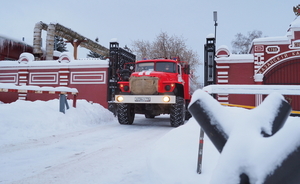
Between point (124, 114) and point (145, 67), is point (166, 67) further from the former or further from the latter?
point (124, 114)

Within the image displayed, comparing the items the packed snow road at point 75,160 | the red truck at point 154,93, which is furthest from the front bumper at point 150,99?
the packed snow road at point 75,160

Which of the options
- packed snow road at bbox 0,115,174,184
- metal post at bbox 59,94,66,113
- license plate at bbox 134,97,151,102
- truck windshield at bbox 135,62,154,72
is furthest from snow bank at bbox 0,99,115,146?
truck windshield at bbox 135,62,154,72

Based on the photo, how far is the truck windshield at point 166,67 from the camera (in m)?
8.76

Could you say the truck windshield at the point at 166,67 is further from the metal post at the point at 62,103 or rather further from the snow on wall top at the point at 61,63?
the snow on wall top at the point at 61,63

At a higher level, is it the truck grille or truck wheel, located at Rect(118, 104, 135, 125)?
the truck grille

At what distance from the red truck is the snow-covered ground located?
6.36 feet

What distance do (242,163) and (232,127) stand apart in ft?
0.64

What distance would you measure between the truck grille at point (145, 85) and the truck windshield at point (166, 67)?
102 centimetres

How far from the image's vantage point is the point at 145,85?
788 centimetres

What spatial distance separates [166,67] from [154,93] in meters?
1.44

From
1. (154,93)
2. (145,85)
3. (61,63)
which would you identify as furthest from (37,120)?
(61,63)

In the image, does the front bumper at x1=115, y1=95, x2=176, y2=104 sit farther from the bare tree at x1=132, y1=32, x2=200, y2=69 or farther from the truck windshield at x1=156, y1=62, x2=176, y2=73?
the bare tree at x1=132, y1=32, x2=200, y2=69

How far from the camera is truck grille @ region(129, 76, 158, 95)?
25.7 ft

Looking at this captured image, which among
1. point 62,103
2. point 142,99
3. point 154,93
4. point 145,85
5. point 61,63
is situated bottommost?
point 62,103
